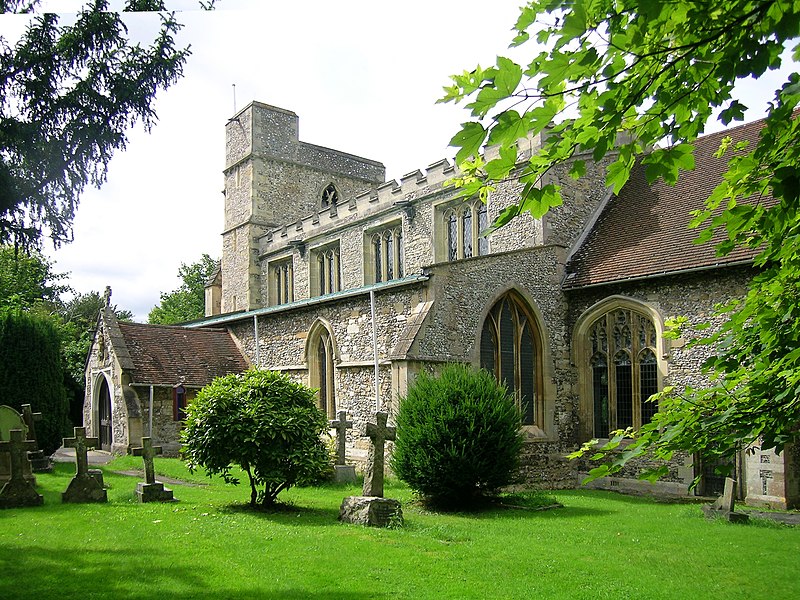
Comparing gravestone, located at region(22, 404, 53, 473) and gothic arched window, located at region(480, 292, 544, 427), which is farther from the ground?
gothic arched window, located at region(480, 292, 544, 427)

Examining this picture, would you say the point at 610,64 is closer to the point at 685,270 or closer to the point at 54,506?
the point at 54,506

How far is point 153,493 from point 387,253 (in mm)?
11975

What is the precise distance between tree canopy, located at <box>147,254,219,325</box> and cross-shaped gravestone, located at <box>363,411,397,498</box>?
129 feet

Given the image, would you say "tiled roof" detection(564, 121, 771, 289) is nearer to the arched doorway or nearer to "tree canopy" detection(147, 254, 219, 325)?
the arched doorway

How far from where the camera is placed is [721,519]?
11148 millimetres

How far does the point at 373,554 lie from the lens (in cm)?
803

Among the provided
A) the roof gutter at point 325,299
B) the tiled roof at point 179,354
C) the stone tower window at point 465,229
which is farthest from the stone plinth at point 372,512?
the tiled roof at point 179,354

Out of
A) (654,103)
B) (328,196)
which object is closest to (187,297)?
(328,196)

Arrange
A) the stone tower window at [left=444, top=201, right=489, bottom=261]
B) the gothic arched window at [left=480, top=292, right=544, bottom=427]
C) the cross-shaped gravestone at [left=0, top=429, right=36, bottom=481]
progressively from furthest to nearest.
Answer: the stone tower window at [left=444, top=201, right=489, bottom=261] → the gothic arched window at [left=480, top=292, right=544, bottom=427] → the cross-shaped gravestone at [left=0, top=429, right=36, bottom=481]

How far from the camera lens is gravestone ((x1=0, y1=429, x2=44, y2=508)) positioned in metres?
10.8

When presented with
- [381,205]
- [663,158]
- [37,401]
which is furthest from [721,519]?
[37,401]

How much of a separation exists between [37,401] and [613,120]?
19.1m

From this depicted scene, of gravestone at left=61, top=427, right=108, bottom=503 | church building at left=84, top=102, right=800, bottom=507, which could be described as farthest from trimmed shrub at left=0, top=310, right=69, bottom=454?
gravestone at left=61, top=427, right=108, bottom=503

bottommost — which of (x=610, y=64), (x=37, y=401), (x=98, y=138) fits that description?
(x=37, y=401)
